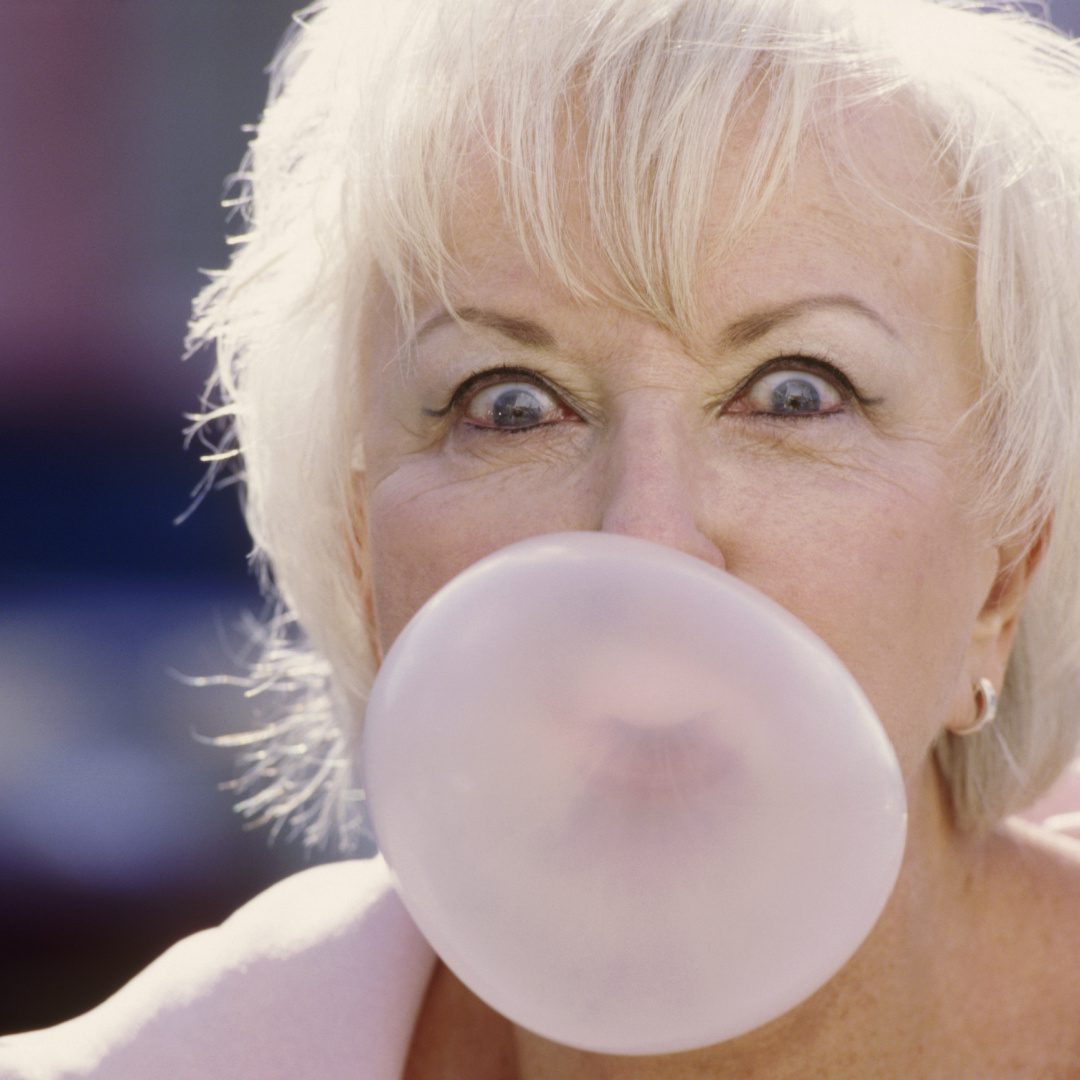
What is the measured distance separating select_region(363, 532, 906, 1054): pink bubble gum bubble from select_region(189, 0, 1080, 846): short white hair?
1.10ft

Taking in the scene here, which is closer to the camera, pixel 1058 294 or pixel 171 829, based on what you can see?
pixel 1058 294

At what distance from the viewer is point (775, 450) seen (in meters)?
1.11

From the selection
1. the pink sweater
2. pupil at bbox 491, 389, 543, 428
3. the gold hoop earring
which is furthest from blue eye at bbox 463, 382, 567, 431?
the pink sweater

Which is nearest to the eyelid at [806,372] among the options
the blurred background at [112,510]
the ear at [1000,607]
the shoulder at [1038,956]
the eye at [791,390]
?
the eye at [791,390]

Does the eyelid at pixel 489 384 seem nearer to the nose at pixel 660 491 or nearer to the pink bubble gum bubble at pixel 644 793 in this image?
the nose at pixel 660 491

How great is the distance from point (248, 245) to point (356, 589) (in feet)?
1.21

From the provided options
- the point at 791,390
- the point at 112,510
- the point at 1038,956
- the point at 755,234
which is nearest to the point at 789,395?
the point at 791,390

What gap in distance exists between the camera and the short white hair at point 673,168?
1101 millimetres

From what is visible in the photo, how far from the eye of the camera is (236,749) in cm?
311

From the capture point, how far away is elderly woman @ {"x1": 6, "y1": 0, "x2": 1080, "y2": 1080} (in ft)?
3.56

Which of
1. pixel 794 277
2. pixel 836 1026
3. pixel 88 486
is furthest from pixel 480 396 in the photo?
pixel 88 486

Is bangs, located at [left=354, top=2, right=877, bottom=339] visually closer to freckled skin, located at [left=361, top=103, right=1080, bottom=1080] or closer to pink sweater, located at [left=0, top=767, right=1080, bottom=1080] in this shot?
freckled skin, located at [left=361, top=103, right=1080, bottom=1080]

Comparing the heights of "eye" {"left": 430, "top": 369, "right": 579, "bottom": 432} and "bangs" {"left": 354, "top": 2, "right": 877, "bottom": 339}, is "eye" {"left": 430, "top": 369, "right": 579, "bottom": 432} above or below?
below

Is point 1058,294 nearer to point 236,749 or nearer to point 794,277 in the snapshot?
point 794,277
